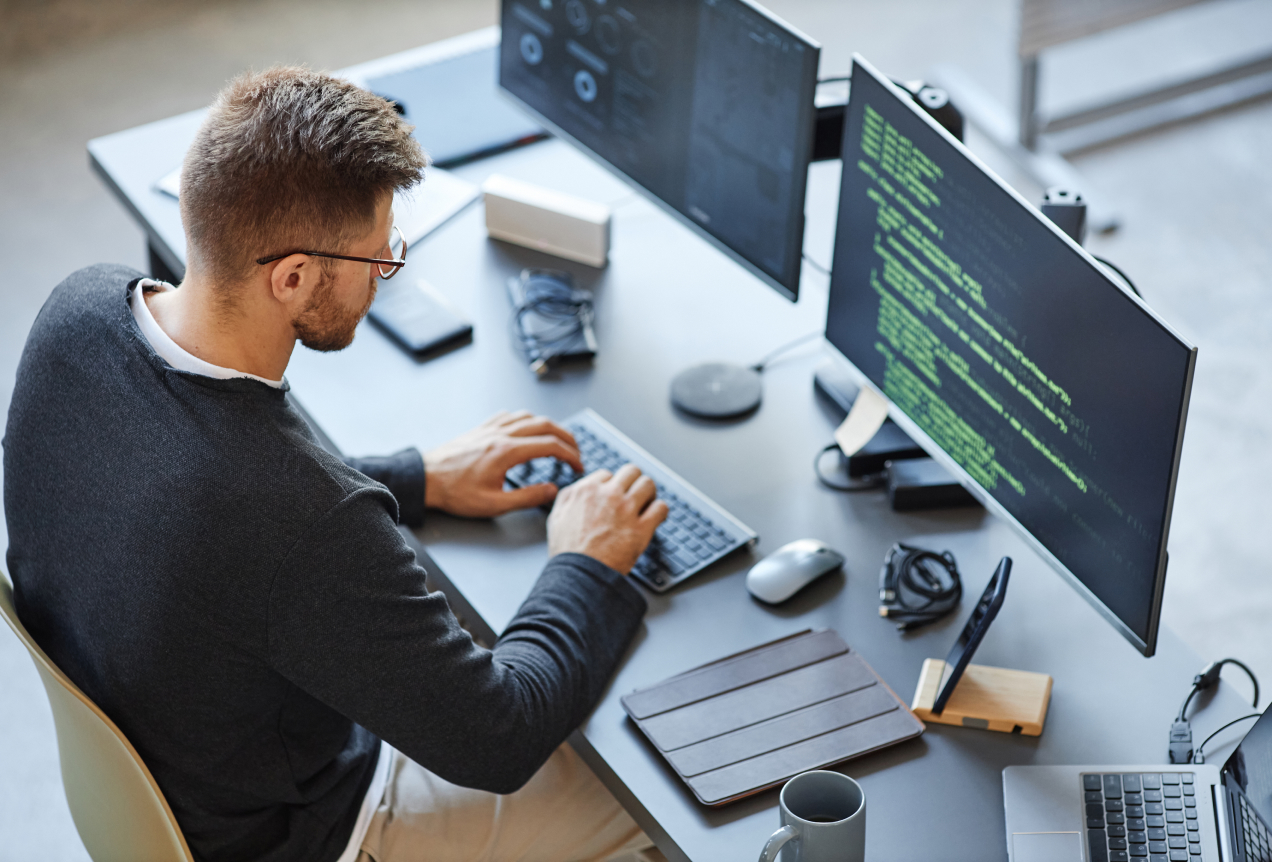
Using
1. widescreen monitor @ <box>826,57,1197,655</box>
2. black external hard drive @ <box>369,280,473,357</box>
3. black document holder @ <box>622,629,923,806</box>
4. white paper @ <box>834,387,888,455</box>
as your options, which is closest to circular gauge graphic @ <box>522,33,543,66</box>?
black external hard drive @ <box>369,280,473,357</box>

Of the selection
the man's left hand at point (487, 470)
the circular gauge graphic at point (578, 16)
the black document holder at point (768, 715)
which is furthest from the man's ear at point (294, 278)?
the circular gauge graphic at point (578, 16)

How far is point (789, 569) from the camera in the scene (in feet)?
4.80

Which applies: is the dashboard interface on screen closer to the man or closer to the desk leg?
the man

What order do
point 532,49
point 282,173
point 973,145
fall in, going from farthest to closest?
1. point 973,145
2. point 532,49
3. point 282,173

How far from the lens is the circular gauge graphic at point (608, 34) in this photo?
1.91 m

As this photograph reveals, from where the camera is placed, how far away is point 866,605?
1452 mm

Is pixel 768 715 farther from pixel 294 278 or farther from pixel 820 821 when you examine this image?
pixel 294 278

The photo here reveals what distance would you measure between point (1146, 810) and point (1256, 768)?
105 mm

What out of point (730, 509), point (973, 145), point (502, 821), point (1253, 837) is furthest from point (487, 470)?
point (973, 145)

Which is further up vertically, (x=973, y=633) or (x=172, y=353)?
(x=172, y=353)

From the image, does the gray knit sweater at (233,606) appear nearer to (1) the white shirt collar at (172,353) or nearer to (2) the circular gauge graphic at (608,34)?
(1) the white shirt collar at (172,353)

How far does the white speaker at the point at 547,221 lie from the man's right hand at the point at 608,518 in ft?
1.79

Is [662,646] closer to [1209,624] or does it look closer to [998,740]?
[998,740]

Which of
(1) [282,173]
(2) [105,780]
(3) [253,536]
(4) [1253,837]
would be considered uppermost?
(1) [282,173]
